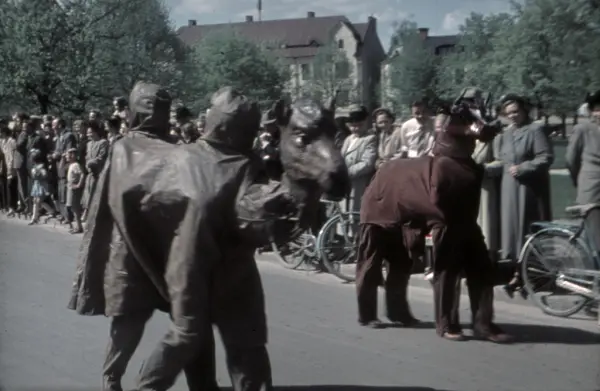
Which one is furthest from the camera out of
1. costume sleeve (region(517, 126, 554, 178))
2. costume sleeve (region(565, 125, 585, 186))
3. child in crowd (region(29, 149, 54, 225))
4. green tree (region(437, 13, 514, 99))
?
child in crowd (region(29, 149, 54, 225))

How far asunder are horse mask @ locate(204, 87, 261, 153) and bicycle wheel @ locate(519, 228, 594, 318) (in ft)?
13.8

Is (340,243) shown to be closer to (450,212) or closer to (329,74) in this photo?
(329,74)

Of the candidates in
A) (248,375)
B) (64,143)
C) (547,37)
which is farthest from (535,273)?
(64,143)

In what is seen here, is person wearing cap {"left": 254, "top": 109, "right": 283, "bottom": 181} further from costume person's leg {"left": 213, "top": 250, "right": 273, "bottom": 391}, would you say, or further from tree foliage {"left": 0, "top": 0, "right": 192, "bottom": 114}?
tree foliage {"left": 0, "top": 0, "right": 192, "bottom": 114}

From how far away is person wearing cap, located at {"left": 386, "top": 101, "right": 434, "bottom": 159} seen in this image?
9.20 metres

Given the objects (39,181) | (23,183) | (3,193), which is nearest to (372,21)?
(39,181)

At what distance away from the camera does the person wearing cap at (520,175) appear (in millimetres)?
8445

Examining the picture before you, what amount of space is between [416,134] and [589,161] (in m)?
1.89

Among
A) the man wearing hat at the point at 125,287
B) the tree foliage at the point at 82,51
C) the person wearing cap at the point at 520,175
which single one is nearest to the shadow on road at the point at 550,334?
the person wearing cap at the point at 520,175

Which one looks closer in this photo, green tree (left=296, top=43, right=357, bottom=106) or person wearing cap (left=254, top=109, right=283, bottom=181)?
person wearing cap (left=254, top=109, right=283, bottom=181)

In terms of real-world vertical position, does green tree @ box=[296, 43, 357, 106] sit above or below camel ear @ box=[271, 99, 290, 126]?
above

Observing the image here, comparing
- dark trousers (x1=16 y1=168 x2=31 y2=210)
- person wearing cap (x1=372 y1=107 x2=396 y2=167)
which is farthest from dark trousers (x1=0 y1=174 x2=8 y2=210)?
person wearing cap (x1=372 y1=107 x2=396 y2=167)

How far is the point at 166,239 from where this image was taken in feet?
14.5

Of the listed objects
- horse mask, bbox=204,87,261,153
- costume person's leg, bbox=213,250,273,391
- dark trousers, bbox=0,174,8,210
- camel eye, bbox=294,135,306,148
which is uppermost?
horse mask, bbox=204,87,261,153
